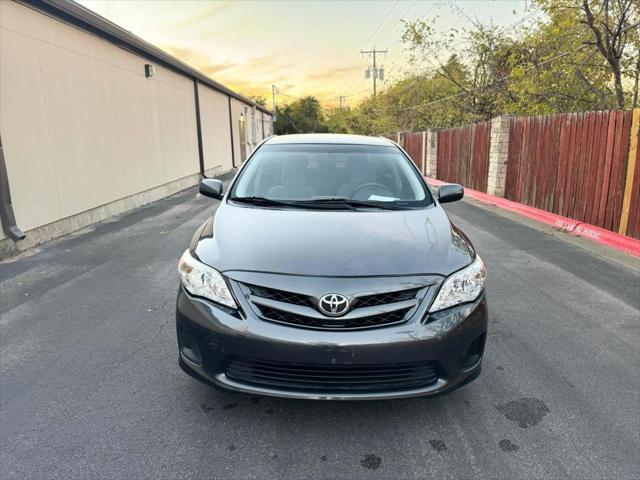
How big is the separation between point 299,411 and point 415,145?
20.2 metres

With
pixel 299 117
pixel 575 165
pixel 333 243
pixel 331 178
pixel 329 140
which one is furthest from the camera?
A: pixel 299 117

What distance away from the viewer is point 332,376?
2246 mm

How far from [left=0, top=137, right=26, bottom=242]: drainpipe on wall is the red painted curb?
8703 mm

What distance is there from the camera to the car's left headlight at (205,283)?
2354 millimetres

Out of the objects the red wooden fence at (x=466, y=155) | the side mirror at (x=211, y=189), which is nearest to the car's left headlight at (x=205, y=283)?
the side mirror at (x=211, y=189)

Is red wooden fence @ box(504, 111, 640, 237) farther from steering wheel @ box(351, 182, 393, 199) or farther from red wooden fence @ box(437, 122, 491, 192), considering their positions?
steering wheel @ box(351, 182, 393, 199)

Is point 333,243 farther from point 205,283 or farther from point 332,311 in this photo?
point 205,283

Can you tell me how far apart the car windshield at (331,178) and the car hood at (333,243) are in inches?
11.6

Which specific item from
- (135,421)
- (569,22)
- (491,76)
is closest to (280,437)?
(135,421)

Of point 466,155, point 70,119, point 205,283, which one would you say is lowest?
point 205,283

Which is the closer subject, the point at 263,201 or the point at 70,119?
the point at 263,201

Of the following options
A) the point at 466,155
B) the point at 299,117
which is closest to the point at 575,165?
the point at 466,155

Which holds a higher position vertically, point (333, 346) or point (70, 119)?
point (70, 119)

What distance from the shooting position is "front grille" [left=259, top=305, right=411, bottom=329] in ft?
7.25
